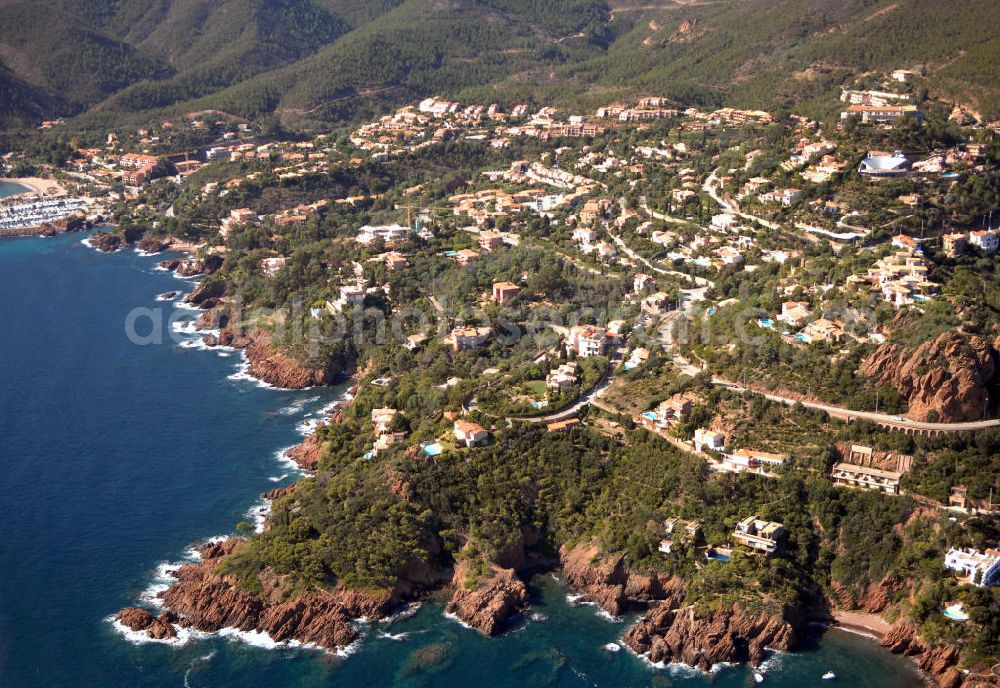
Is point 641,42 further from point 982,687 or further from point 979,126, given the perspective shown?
point 982,687

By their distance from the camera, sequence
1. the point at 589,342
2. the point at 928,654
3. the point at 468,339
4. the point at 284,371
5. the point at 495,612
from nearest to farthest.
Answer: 1. the point at 928,654
2. the point at 495,612
3. the point at 589,342
4. the point at 468,339
5. the point at 284,371

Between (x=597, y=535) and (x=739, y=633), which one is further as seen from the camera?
(x=597, y=535)

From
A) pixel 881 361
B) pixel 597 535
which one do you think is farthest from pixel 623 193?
pixel 597 535

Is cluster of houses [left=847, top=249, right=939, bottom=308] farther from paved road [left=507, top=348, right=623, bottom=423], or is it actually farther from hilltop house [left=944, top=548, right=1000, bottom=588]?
hilltop house [left=944, top=548, right=1000, bottom=588]

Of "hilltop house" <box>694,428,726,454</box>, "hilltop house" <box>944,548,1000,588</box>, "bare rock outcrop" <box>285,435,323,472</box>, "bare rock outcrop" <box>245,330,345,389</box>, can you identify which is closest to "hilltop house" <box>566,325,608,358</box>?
"hilltop house" <box>694,428,726,454</box>

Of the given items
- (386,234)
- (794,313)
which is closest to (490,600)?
(794,313)

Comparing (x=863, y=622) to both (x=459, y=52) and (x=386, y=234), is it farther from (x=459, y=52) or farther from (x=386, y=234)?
(x=459, y=52)
